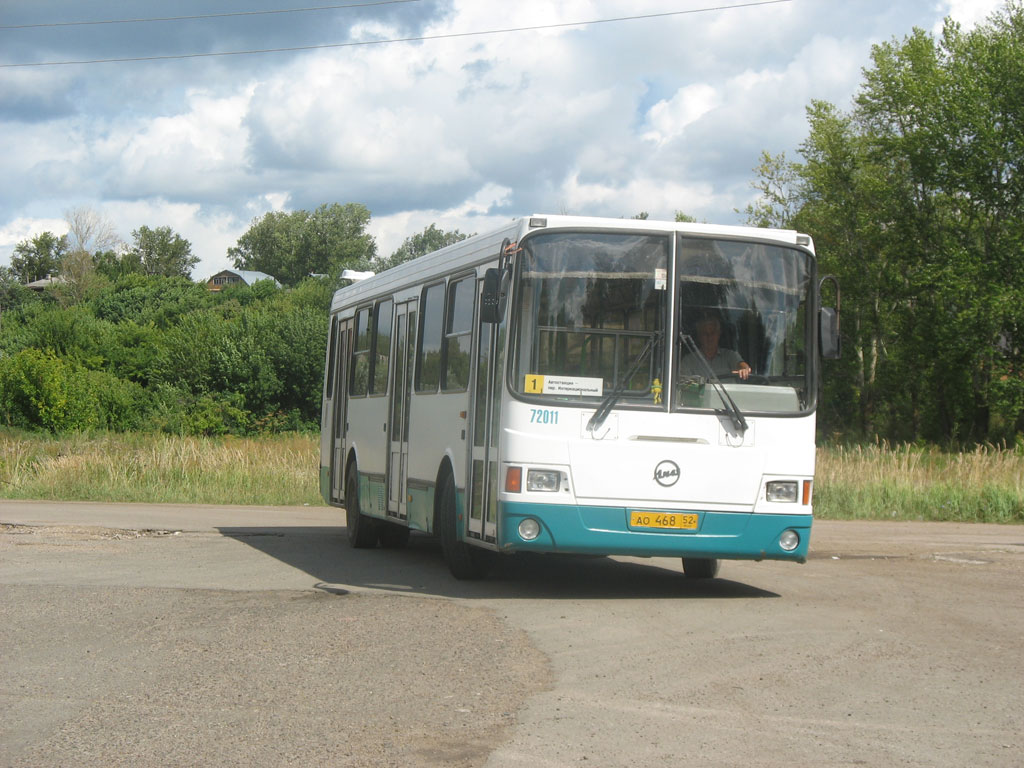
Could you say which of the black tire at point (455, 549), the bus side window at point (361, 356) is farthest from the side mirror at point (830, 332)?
the bus side window at point (361, 356)

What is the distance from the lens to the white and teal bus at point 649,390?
10.5 m

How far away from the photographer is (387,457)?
47.5 ft

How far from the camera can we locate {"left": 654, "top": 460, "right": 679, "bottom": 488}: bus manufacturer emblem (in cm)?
1055

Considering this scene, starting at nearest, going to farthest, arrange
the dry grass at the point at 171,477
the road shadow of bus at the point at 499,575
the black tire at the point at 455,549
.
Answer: the road shadow of bus at the point at 499,575
the black tire at the point at 455,549
the dry grass at the point at 171,477

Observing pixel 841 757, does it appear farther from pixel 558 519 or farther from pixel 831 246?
pixel 831 246

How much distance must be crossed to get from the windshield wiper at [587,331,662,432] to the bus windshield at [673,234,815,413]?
0.23 meters

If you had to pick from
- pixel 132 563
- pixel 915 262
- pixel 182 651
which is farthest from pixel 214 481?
pixel 915 262

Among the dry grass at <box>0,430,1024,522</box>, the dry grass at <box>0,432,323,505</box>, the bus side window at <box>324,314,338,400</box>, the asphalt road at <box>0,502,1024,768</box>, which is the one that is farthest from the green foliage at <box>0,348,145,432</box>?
the asphalt road at <box>0,502,1024,768</box>

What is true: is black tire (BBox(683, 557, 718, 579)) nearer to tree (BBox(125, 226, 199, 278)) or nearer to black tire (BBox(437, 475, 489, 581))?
black tire (BBox(437, 475, 489, 581))

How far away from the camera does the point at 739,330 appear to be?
10.7 m

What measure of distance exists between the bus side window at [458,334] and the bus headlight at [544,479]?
1618mm

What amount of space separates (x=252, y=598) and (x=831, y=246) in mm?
47099

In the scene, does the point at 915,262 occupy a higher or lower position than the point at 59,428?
higher

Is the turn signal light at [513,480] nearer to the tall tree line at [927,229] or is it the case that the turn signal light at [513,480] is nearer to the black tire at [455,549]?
the black tire at [455,549]
